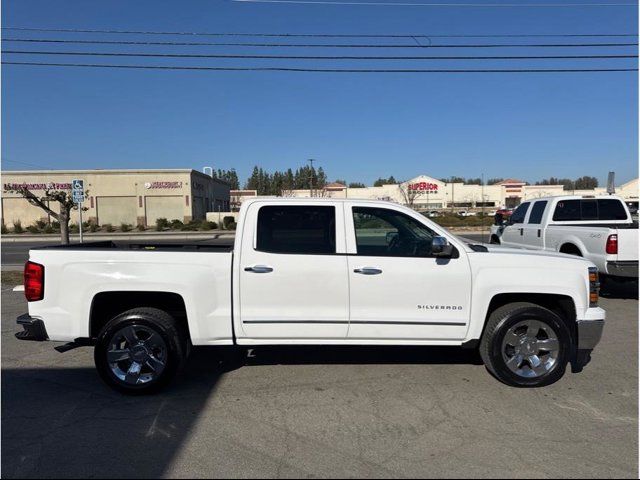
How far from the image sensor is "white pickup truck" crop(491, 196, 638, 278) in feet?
25.9

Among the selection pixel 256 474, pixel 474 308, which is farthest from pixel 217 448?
pixel 474 308

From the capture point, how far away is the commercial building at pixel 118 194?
46750 mm

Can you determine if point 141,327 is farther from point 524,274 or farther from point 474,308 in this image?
point 524,274

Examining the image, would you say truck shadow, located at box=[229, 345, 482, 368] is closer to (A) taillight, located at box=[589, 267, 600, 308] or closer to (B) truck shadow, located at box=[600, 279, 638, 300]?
(A) taillight, located at box=[589, 267, 600, 308]

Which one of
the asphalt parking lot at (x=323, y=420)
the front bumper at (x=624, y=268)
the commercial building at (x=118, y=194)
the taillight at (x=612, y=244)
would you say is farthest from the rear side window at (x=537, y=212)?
the commercial building at (x=118, y=194)

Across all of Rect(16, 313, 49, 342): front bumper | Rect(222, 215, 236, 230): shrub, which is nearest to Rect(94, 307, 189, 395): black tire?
Rect(16, 313, 49, 342): front bumper

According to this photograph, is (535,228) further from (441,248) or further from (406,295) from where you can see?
(406,295)

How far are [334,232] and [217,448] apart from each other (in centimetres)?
219

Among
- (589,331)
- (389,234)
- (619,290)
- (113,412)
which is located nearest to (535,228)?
(619,290)

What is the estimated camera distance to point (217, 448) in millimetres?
3457

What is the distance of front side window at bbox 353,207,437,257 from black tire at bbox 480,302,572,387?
97 cm

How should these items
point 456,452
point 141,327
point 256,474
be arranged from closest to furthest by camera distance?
1. point 256,474
2. point 456,452
3. point 141,327

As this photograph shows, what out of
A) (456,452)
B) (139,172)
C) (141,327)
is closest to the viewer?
(456,452)

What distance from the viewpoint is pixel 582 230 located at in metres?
8.68
